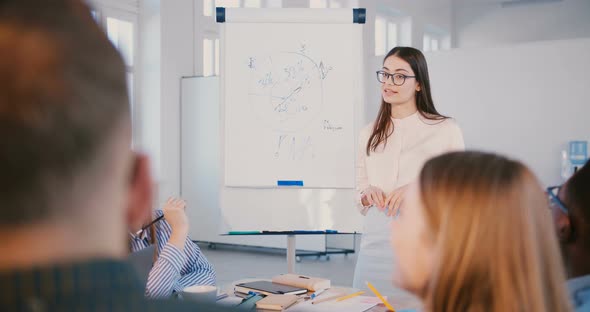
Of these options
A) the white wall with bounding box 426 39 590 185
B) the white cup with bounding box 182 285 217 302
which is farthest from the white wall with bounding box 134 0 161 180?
the white cup with bounding box 182 285 217 302

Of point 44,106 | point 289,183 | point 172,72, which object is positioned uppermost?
point 172,72

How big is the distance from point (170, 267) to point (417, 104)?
1309 millimetres

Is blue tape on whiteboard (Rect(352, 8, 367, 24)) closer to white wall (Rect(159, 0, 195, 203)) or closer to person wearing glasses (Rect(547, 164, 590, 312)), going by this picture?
person wearing glasses (Rect(547, 164, 590, 312))

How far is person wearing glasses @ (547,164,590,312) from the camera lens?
3.88 ft

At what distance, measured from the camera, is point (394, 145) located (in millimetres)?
2641

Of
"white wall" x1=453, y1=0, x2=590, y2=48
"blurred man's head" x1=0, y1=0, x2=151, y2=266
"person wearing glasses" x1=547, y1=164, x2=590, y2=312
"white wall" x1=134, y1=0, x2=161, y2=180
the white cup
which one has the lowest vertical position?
the white cup

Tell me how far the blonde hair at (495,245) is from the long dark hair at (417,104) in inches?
67.7

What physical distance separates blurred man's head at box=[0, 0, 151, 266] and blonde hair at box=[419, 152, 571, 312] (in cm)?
58

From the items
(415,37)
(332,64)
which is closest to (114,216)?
(332,64)

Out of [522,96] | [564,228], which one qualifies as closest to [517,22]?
[522,96]

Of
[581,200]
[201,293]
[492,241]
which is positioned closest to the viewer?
[492,241]

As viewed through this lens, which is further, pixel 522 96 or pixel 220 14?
pixel 522 96

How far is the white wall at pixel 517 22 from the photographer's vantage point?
421 inches

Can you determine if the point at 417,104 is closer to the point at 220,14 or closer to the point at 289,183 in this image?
the point at 289,183
